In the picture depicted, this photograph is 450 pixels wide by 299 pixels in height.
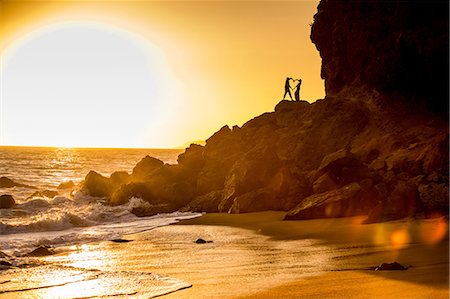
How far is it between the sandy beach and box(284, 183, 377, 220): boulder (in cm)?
62

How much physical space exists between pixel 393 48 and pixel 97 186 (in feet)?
68.9

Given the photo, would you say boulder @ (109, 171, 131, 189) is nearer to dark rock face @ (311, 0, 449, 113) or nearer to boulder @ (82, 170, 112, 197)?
boulder @ (82, 170, 112, 197)

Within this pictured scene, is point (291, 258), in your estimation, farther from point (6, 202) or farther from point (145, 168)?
point (145, 168)

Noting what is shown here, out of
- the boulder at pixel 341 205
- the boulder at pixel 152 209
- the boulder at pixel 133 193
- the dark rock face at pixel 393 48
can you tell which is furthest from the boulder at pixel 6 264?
the dark rock face at pixel 393 48

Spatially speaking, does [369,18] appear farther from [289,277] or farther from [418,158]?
[289,277]

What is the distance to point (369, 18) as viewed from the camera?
2622 centimetres

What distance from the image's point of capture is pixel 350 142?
24.7 m

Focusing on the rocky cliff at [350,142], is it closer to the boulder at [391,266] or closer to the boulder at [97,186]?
the boulder at [97,186]

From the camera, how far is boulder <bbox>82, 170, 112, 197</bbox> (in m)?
33.9

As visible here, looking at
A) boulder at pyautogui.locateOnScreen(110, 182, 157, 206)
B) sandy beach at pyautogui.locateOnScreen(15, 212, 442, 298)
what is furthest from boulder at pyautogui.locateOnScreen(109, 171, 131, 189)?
sandy beach at pyautogui.locateOnScreen(15, 212, 442, 298)

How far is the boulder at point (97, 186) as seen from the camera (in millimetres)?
33938

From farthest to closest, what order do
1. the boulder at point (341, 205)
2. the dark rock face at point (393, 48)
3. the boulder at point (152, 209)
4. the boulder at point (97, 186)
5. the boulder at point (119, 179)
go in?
1. the boulder at point (119, 179)
2. the boulder at point (97, 186)
3. the boulder at point (152, 209)
4. the dark rock face at point (393, 48)
5. the boulder at point (341, 205)

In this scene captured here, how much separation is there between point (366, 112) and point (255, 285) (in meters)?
17.8

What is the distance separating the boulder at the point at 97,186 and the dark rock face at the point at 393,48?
643 inches
